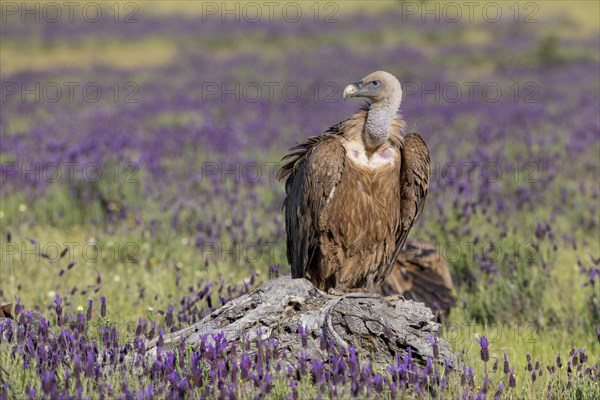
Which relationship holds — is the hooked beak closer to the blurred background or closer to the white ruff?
the white ruff

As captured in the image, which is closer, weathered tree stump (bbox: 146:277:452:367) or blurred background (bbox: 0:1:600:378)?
weathered tree stump (bbox: 146:277:452:367)

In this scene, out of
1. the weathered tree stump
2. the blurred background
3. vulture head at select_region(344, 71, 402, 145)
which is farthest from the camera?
the blurred background

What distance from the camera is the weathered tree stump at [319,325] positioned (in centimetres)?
335

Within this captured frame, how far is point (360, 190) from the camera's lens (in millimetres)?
4195

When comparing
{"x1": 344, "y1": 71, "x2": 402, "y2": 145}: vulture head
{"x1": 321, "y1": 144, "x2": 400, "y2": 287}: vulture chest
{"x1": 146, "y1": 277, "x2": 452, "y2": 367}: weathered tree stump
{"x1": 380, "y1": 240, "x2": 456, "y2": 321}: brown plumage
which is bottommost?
{"x1": 380, "y1": 240, "x2": 456, "y2": 321}: brown plumage

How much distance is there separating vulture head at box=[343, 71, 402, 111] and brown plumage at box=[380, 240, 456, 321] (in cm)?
143

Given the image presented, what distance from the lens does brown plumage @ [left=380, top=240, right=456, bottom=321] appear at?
5195 mm

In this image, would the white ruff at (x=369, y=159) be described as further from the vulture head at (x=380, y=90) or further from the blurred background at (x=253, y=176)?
the blurred background at (x=253, y=176)

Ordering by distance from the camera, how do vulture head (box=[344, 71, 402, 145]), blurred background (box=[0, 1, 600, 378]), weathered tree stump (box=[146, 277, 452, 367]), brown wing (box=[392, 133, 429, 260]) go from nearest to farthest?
weathered tree stump (box=[146, 277, 452, 367]) → vulture head (box=[344, 71, 402, 145]) → brown wing (box=[392, 133, 429, 260]) → blurred background (box=[0, 1, 600, 378])

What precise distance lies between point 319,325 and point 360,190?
1.02 metres

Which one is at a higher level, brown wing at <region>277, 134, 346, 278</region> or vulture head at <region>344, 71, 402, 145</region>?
vulture head at <region>344, 71, 402, 145</region>

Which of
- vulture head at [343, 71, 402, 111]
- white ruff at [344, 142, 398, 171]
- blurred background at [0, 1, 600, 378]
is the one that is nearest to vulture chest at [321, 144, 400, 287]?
white ruff at [344, 142, 398, 171]

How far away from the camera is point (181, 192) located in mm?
7570

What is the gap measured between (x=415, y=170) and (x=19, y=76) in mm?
15911
